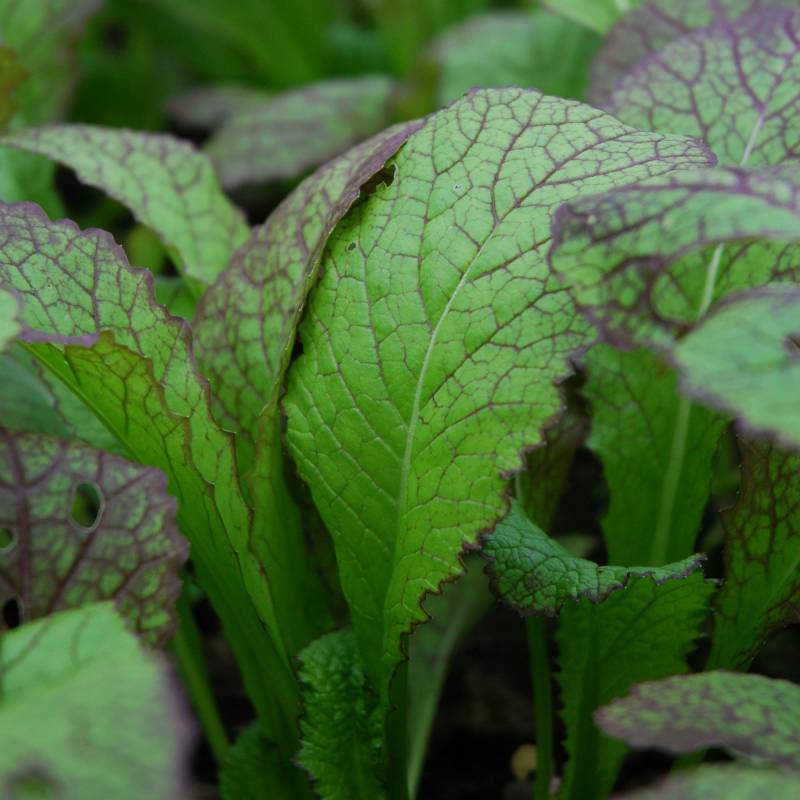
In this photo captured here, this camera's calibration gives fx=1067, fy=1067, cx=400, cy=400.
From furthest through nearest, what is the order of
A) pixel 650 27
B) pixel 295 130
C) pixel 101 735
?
pixel 295 130 → pixel 650 27 → pixel 101 735

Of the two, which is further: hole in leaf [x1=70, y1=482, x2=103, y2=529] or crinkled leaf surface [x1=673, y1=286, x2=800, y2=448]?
hole in leaf [x1=70, y1=482, x2=103, y2=529]

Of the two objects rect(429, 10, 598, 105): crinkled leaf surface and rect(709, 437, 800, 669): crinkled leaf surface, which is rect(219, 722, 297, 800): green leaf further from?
rect(429, 10, 598, 105): crinkled leaf surface

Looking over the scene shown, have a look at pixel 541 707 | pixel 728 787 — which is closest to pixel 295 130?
pixel 541 707

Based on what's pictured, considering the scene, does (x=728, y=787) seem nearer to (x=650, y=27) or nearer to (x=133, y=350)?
(x=133, y=350)

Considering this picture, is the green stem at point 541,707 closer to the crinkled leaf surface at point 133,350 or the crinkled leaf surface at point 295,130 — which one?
the crinkled leaf surface at point 133,350

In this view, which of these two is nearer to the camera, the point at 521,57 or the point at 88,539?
the point at 88,539

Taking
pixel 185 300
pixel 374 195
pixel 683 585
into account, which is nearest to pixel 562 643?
pixel 683 585

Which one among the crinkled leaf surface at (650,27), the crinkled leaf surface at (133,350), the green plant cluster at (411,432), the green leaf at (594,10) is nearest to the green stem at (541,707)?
the green plant cluster at (411,432)

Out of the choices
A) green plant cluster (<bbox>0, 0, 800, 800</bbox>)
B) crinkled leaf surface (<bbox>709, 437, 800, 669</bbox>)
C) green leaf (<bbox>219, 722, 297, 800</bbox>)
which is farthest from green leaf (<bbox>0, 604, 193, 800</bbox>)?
crinkled leaf surface (<bbox>709, 437, 800, 669</bbox>)
